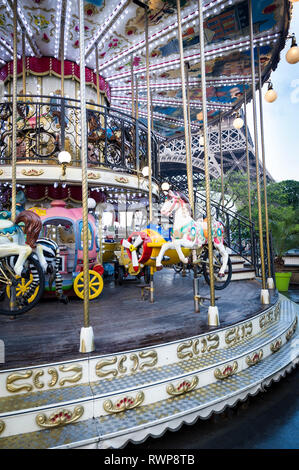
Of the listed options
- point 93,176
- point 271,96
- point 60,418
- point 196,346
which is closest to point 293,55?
point 271,96

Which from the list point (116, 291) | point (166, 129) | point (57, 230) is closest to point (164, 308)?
point (116, 291)

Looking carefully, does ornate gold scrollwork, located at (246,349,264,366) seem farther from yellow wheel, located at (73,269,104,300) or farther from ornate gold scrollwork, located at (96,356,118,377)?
yellow wheel, located at (73,269,104,300)

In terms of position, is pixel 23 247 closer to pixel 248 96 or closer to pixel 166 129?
pixel 248 96

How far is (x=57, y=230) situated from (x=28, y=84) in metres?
Answer: 3.72

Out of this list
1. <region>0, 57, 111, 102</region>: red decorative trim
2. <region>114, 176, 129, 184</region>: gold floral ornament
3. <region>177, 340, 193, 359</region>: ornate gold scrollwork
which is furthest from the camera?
<region>0, 57, 111, 102</region>: red decorative trim

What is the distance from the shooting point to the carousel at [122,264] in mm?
2133

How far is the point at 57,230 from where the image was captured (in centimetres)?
669

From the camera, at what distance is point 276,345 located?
361 centimetres

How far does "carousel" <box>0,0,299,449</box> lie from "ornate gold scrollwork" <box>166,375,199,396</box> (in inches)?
0.4

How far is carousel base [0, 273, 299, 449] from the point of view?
74.4 inches

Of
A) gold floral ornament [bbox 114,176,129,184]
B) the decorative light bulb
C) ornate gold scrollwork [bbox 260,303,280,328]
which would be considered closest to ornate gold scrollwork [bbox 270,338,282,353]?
ornate gold scrollwork [bbox 260,303,280,328]

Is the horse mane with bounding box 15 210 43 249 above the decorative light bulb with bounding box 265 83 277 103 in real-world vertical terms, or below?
below

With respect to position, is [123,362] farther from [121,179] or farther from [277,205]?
[277,205]

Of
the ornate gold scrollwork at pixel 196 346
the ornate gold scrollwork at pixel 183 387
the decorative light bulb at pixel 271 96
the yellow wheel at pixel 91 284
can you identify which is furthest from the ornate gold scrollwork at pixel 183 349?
the decorative light bulb at pixel 271 96
